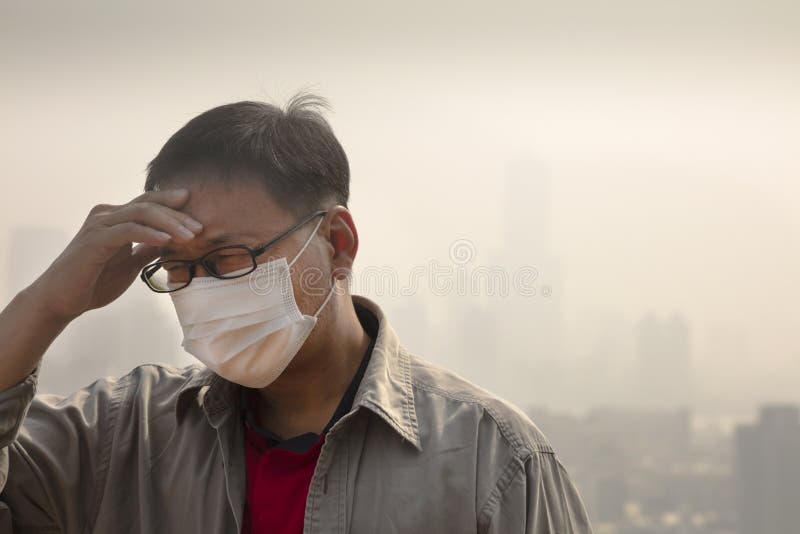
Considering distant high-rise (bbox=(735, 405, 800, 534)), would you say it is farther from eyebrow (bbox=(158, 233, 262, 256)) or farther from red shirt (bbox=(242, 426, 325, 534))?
eyebrow (bbox=(158, 233, 262, 256))

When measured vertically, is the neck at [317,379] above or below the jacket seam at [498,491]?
above

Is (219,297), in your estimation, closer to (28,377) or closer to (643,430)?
(28,377)

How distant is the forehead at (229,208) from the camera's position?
1.41 m

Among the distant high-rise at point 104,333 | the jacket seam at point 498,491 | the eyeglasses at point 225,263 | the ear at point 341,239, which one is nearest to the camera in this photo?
the jacket seam at point 498,491

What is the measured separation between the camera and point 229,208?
4.68 feet

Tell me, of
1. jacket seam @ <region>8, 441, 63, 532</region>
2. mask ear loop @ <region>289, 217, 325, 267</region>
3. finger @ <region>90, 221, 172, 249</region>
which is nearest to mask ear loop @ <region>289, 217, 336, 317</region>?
mask ear loop @ <region>289, 217, 325, 267</region>

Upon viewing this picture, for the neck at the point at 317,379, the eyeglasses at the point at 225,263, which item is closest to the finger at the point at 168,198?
the eyeglasses at the point at 225,263

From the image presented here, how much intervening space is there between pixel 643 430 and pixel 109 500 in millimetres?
1582

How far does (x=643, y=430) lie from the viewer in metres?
2.39

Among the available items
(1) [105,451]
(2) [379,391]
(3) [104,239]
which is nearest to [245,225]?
(3) [104,239]

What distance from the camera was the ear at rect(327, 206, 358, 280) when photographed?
1559 mm

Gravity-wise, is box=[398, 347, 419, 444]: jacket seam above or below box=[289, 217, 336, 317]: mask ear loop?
below

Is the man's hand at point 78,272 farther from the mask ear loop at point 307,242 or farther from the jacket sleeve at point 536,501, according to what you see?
the jacket sleeve at point 536,501

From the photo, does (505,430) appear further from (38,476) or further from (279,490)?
(38,476)
